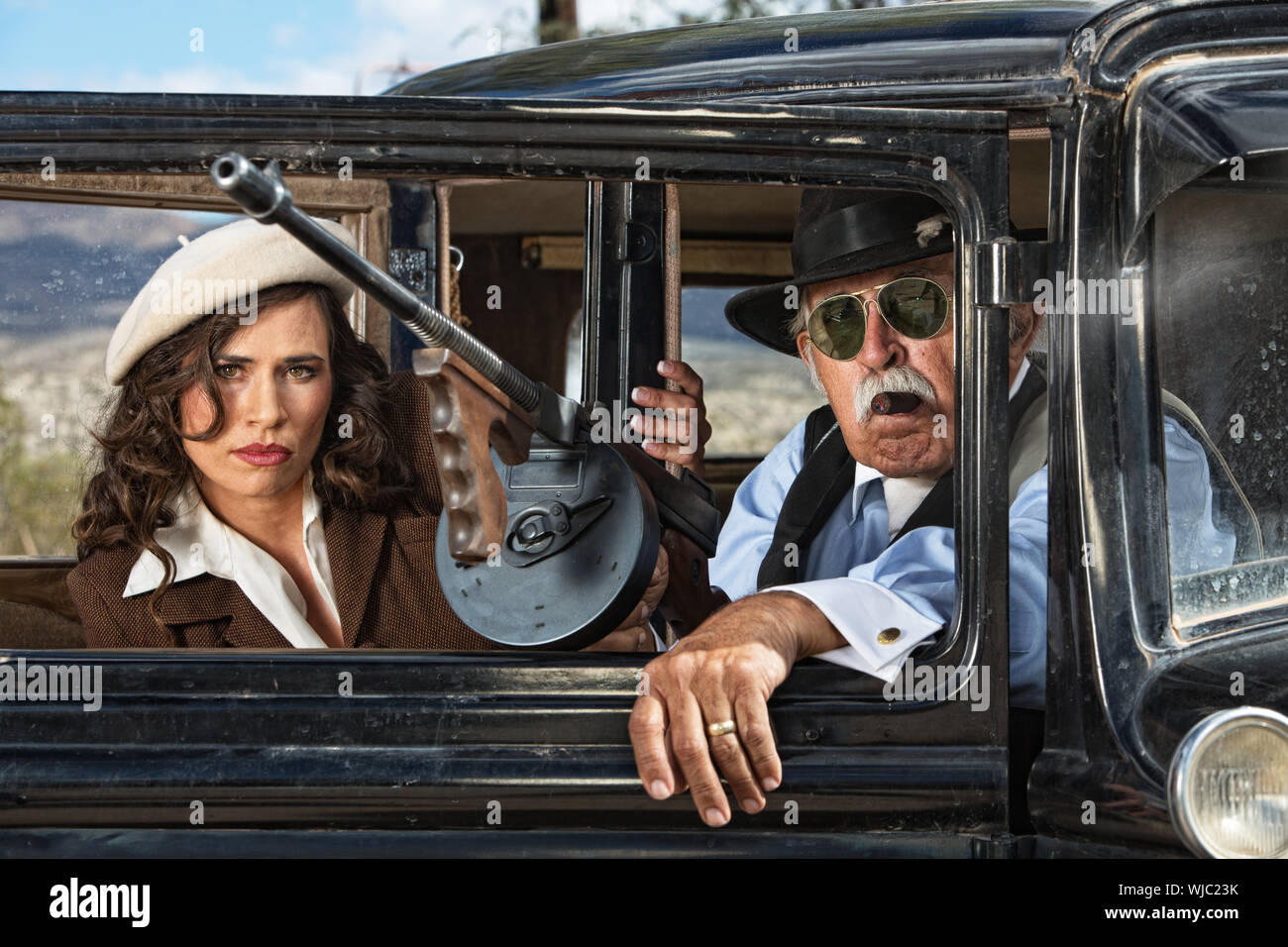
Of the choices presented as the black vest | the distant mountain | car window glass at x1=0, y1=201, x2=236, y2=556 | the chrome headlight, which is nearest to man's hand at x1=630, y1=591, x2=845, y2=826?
the chrome headlight

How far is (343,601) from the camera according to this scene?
7.52 feet

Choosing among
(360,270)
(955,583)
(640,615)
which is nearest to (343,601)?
(640,615)

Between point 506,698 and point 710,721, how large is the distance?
24 centimetres

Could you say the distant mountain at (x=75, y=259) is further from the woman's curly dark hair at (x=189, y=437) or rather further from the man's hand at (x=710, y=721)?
the man's hand at (x=710, y=721)

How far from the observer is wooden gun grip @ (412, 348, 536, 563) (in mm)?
1638

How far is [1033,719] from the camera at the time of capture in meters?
1.77
